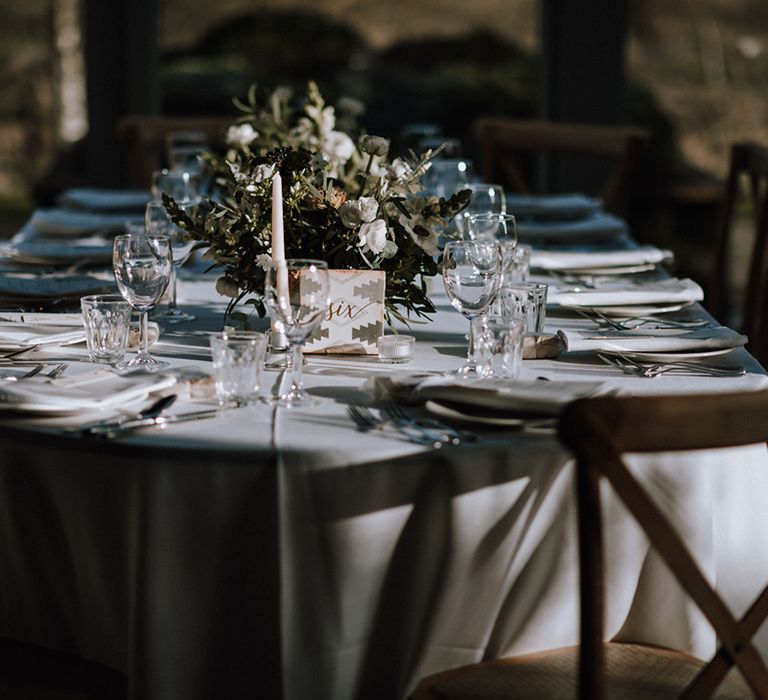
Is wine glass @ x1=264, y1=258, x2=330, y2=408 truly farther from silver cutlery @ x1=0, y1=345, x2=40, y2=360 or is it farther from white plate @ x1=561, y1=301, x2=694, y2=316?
white plate @ x1=561, y1=301, x2=694, y2=316

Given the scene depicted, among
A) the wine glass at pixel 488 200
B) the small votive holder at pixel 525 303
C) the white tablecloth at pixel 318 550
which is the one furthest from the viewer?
the wine glass at pixel 488 200

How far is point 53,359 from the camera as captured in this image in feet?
5.75

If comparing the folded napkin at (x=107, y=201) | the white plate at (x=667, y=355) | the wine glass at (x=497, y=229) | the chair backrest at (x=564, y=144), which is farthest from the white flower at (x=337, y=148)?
the chair backrest at (x=564, y=144)

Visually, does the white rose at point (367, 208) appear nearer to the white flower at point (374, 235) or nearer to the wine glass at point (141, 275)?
the white flower at point (374, 235)

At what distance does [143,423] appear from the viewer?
141 centimetres

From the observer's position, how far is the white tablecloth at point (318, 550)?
135cm

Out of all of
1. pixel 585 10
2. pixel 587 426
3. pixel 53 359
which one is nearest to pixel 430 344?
pixel 53 359

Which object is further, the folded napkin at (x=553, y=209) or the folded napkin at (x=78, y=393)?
the folded napkin at (x=553, y=209)

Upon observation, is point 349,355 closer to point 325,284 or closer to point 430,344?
point 430,344

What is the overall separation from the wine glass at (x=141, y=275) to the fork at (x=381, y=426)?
1.25 ft

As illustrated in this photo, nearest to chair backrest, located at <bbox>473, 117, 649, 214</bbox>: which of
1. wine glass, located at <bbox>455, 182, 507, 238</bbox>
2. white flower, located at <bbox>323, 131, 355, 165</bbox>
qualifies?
wine glass, located at <bbox>455, 182, 507, 238</bbox>

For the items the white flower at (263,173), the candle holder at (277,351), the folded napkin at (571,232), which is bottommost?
the candle holder at (277,351)

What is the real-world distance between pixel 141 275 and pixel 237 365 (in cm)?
32

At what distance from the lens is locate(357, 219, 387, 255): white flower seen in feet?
5.77
